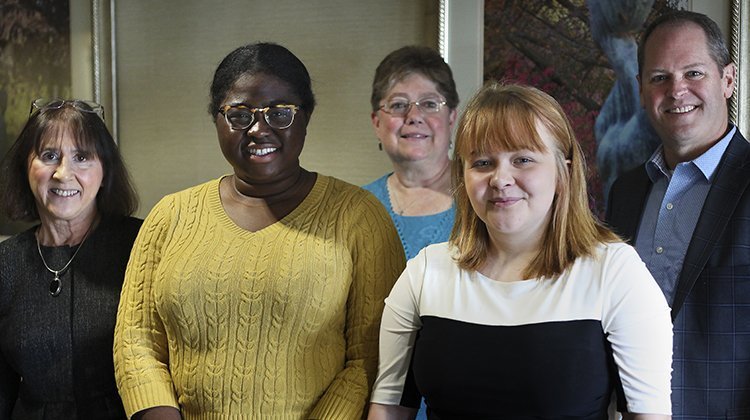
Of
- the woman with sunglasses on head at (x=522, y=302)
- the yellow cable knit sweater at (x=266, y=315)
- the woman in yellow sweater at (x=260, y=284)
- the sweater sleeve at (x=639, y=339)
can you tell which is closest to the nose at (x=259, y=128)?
the woman in yellow sweater at (x=260, y=284)

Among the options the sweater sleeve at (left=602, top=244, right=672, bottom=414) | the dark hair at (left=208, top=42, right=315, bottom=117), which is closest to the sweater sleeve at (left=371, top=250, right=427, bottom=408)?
the sweater sleeve at (left=602, top=244, right=672, bottom=414)

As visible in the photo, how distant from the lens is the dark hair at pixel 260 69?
5.52 ft

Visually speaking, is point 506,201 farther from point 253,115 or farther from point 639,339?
point 253,115

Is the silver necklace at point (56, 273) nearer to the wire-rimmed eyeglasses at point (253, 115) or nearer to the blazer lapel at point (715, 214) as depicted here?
the wire-rimmed eyeglasses at point (253, 115)

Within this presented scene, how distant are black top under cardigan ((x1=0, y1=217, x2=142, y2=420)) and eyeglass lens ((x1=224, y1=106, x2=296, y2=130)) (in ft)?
2.02

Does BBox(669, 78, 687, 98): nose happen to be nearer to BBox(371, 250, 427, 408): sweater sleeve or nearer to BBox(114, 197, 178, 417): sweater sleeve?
BBox(371, 250, 427, 408): sweater sleeve

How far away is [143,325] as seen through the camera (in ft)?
5.74

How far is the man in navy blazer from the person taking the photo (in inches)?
66.0

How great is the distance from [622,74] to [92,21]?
195 centimetres

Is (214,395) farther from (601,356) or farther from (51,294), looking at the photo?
(601,356)

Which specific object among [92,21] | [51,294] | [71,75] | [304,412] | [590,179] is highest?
[92,21]

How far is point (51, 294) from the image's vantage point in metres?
2.02

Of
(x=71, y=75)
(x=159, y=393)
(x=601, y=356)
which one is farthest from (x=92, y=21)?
(x=601, y=356)

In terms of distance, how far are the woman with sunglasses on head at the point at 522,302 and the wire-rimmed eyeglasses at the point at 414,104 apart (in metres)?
0.72
